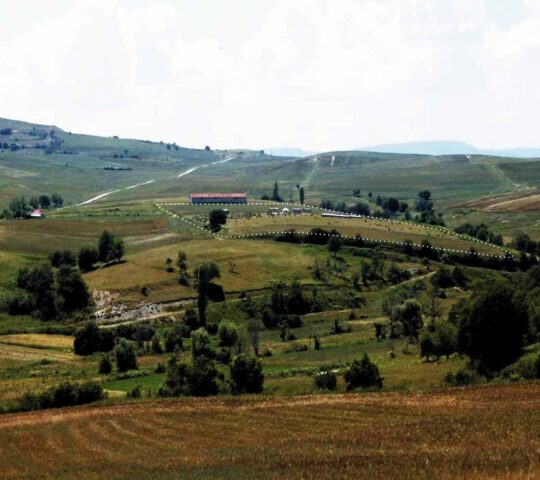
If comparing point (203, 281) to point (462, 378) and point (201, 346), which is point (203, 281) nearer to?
point (201, 346)

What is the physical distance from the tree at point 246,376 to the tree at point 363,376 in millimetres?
8438

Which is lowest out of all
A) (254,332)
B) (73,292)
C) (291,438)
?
(254,332)

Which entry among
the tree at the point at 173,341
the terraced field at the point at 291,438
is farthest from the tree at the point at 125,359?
the terraced field at the point at 291,438

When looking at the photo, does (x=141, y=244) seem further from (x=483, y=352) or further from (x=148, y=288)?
(x=483, y=352)

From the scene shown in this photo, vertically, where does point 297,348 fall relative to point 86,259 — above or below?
below

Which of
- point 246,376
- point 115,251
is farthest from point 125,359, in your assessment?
point 115,251

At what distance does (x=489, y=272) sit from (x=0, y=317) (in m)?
93.5

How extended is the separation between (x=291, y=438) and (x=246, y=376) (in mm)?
23633

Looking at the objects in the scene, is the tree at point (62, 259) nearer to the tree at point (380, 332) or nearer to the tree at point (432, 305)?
the tree at point (432, 305)

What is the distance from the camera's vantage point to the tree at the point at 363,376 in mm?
67188

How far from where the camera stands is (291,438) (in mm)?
47562

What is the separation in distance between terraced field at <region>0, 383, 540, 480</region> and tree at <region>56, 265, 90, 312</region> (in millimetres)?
69910

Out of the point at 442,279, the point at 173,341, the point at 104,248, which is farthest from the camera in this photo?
the point at 104,248

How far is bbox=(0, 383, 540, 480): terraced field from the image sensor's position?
1455 inches
